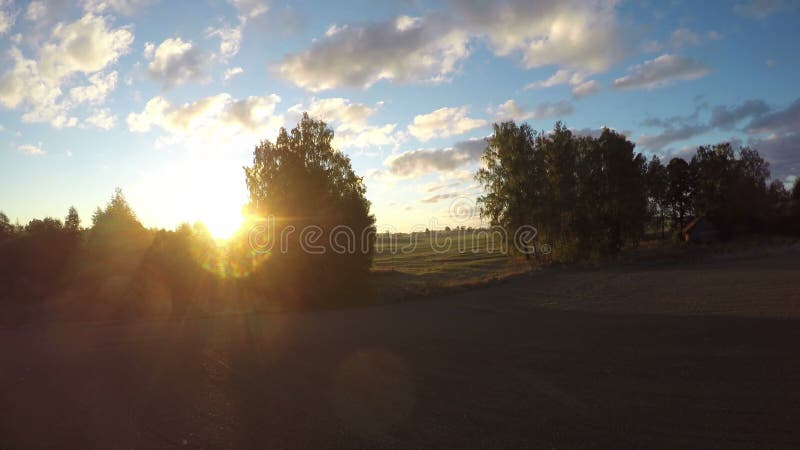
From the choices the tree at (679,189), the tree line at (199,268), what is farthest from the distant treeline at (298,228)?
the tree at (679,189)

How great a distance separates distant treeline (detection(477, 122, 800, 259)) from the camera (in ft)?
143

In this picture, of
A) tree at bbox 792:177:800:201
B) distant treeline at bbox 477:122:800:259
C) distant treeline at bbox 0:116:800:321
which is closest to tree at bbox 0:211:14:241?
distant treeline at bbox 0:116:800:321

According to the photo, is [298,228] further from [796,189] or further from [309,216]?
[796,189]

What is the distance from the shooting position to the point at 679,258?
3744cm

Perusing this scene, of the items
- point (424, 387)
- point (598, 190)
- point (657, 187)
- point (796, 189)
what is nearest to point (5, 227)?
point (424, 387)

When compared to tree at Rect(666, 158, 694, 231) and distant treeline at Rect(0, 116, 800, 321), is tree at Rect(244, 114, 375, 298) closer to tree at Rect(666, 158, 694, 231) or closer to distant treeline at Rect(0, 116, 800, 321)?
distant treeline at Rect(0, 116, 800, 321)

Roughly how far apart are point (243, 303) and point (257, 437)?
2035 centimetres

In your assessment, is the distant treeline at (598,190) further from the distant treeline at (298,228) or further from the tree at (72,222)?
the tree at (72,222)

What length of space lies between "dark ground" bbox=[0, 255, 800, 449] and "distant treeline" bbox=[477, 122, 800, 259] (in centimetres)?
2804

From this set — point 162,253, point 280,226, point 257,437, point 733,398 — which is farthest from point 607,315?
point 162,253

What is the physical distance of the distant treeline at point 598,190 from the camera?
143 ft

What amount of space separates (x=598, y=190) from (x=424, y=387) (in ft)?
148

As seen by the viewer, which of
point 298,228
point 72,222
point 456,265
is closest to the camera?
point 298,228

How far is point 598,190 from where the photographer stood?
48625 mm
